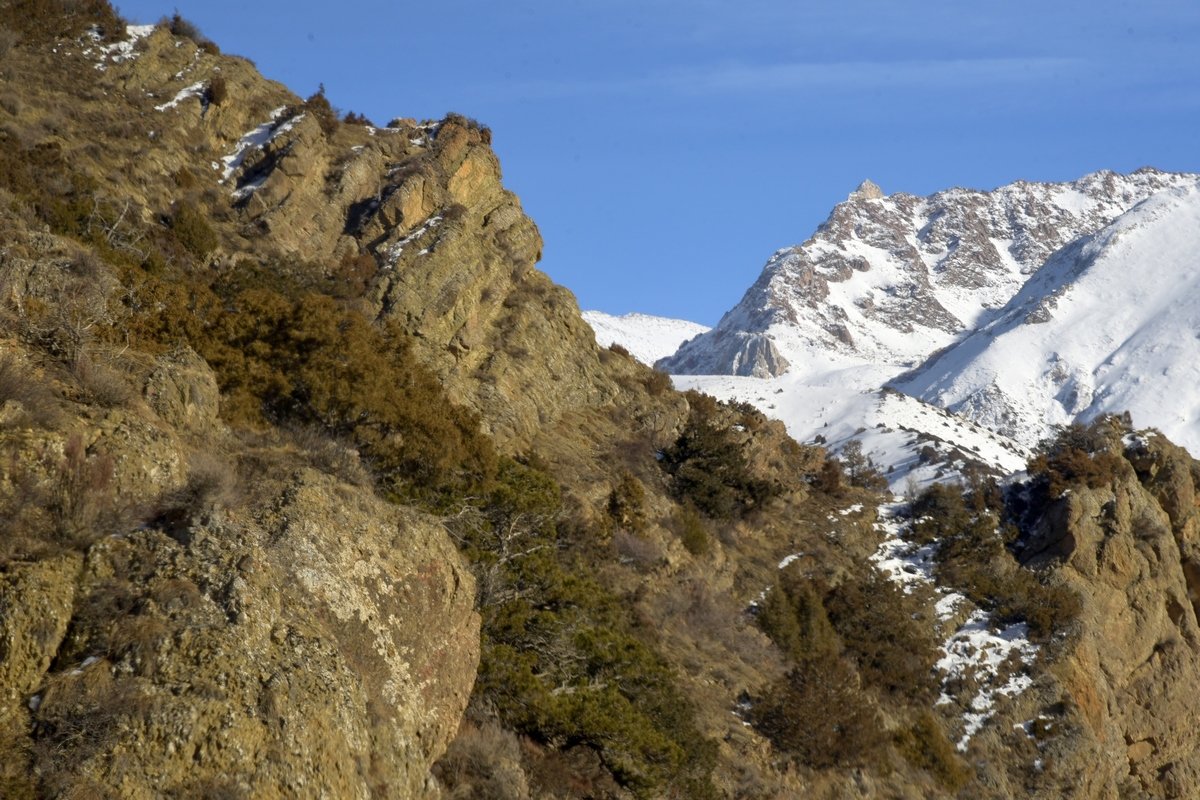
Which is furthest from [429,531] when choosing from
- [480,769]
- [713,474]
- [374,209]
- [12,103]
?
[12,103]

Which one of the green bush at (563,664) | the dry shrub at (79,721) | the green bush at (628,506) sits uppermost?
the green bush at (628,506)

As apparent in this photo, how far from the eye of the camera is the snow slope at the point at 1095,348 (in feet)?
474

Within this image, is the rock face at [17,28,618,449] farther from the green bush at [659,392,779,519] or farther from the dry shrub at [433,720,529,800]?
the dry shrub at [433,720,529,800]

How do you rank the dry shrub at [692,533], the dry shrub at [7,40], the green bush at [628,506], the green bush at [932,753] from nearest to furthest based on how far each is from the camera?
the green bush at [932,753]
the green bush at [628,506]
the dry shrub at [692,533]
the dry shrub at [7,40]

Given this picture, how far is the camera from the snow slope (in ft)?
474

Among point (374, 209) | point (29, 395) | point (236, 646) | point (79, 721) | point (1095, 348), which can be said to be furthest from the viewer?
point (1095, 348)

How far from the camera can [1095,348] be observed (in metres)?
163

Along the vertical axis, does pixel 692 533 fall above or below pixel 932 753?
above

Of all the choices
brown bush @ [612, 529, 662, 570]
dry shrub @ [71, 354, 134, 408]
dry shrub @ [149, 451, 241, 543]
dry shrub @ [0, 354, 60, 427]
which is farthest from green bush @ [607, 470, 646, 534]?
dry shrub @ [0, 354, 60, 427]

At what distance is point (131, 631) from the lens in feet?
32.6

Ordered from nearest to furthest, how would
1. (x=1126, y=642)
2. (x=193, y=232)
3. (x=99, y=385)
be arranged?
(x=99, y=385), (x=193, y=232), (x=1126, y=642)

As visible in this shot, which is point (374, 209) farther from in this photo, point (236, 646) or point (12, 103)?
point (236, 646)

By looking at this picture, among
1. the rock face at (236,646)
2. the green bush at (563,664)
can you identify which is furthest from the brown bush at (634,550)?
the rock face at (236,646)

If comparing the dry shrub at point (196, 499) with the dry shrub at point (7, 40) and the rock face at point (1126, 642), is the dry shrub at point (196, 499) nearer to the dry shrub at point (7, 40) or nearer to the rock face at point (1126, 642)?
the rock face at point (1126, 642)
